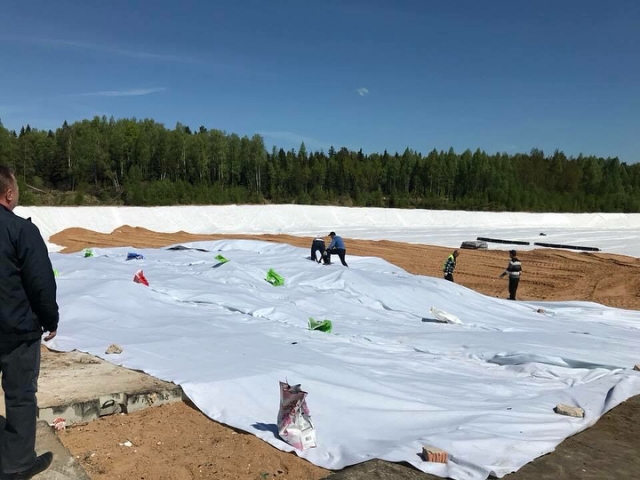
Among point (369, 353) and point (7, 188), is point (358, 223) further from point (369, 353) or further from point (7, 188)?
point (7, 188)

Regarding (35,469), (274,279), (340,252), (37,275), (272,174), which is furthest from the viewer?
(272,174)

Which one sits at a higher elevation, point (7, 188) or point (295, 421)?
point (7, 188)

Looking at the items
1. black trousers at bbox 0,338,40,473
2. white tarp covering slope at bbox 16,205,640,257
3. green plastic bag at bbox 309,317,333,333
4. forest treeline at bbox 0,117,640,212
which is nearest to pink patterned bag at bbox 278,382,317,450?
black trousers at bbox 0,338,40,473

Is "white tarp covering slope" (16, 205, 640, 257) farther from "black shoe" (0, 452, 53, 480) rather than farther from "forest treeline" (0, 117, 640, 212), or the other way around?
"black shoe" (0, 452, 53, 480)

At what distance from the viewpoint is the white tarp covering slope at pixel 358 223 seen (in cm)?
2777

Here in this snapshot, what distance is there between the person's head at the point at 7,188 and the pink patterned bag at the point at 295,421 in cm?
213

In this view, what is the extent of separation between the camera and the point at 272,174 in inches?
2271

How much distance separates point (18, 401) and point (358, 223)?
3489cm

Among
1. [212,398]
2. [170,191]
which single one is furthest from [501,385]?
[170,191]

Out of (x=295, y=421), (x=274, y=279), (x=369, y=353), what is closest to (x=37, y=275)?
Answer: (x=295, y=421)

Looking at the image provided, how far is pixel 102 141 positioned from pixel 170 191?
41.2 ft

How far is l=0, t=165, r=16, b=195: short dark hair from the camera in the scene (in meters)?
2.76

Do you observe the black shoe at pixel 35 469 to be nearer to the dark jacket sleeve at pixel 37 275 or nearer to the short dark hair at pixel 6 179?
the dark jacket sleeve at pixel 37 275

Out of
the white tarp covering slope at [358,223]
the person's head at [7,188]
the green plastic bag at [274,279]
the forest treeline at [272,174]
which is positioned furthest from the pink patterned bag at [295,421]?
the forest treeline at [272,174]
